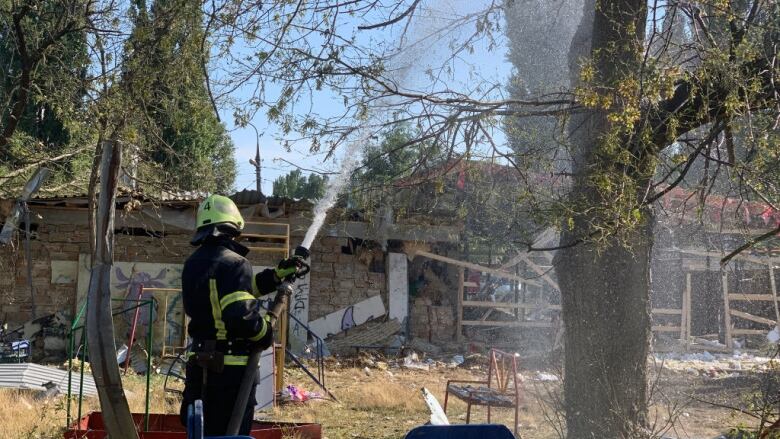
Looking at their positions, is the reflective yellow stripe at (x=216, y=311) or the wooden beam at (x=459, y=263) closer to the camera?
the reflective yellow stripe at (x=216, y=311)

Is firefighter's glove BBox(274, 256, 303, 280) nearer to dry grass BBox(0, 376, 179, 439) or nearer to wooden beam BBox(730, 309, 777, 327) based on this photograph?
dry grass BBox(0, 376, 179, 439)

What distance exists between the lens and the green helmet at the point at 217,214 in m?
4.82

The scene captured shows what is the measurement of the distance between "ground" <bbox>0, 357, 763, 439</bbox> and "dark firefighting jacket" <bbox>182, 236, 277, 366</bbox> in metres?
3.04

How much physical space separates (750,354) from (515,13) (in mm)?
13820

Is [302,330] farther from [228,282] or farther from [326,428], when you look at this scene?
[228,282]

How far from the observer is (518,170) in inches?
252

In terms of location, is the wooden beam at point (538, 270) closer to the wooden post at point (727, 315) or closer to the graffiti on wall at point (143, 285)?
the wooden post at point (727, 315)

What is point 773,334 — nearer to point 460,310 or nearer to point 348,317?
point 460,310

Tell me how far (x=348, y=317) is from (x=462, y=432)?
14.4 meters

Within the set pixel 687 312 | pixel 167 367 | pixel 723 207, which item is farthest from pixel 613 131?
pixel 687 312

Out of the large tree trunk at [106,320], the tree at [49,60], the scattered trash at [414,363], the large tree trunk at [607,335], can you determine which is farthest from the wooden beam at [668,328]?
the large tree trunk at [106,320]

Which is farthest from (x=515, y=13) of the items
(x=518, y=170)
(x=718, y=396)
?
(x=718, y=396)

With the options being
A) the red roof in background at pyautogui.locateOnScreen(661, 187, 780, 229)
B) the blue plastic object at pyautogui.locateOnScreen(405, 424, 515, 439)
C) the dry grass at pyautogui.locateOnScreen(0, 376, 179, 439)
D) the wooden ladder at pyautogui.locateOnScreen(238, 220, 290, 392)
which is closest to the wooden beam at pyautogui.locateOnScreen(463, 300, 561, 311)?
the wooden ladder at pyautogui.locateOnScreen(238, 220, 290, 392)

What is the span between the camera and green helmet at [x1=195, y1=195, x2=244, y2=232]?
482 centimetres
